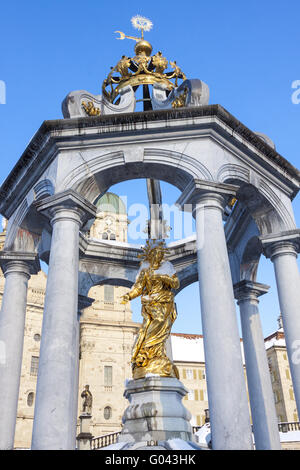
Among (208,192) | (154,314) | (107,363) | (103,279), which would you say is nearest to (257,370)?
(154,314)

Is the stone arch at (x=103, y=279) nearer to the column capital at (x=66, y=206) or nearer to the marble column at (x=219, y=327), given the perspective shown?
the column capital at (x=66, y=206)

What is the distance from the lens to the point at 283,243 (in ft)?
41.3

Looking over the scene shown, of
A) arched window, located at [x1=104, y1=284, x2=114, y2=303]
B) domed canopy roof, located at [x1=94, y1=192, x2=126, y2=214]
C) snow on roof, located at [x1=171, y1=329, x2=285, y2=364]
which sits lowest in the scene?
snow on roof, located at [x1=171, y1=329, x2=285, y2=364]

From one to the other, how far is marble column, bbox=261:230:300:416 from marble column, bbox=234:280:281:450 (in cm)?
325

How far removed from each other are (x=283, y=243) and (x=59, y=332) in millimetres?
6879

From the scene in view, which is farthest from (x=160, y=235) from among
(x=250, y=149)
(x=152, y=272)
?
(x=250, y=149)

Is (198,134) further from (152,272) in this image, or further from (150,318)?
(150,318)

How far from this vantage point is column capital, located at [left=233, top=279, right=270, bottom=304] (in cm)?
1584

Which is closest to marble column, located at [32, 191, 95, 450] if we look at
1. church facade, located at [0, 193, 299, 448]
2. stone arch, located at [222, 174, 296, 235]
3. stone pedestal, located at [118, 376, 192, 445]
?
stone pedestal, located at [118, 376, 192, 445]

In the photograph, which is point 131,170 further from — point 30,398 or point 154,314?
point 30,398

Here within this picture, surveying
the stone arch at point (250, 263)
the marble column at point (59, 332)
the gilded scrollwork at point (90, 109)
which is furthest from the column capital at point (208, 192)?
the stone arch at point (250, 263)

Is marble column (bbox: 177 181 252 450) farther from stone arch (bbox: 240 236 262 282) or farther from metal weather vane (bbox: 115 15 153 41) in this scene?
metal weather vane (bbox: 115 15 153 41)
